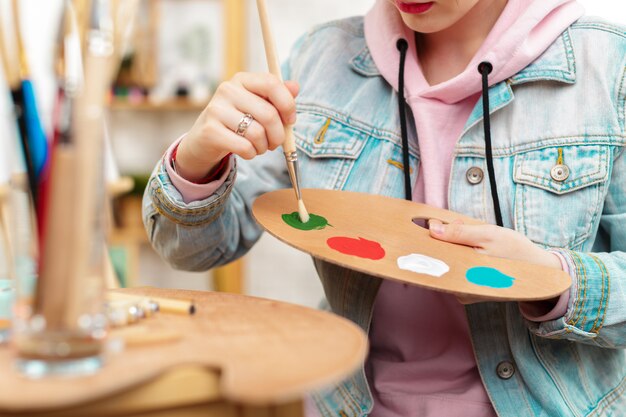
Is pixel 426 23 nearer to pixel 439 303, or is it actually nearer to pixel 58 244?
pixel 439 303

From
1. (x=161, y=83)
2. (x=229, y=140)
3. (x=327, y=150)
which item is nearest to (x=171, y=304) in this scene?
(x=229, y=140)

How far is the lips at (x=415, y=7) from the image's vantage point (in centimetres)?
83

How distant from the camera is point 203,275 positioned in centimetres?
255

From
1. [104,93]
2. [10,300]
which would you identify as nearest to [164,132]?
[10,300]

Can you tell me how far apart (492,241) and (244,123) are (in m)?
0.26

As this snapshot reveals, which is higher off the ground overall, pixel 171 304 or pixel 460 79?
pixel 460 79

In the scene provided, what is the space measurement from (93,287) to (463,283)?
11.8 inches

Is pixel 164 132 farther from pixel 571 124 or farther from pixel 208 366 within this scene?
pixel 208 366

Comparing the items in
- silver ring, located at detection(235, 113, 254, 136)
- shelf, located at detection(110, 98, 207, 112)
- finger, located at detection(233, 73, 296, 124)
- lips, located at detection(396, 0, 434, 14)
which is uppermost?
lips, located at detection(396, 0, 434, 14)

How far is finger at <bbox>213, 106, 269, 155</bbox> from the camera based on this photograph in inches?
28.0

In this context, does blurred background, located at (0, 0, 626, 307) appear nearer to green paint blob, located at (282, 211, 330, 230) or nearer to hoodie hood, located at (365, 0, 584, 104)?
hoodie hood, located at (365, 0, 584, 104)

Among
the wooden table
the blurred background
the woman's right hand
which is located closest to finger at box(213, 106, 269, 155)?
the woman's right hand

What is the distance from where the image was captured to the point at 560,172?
864 mm

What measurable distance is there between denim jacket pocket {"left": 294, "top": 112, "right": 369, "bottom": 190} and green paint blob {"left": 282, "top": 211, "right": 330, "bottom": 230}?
217mm
